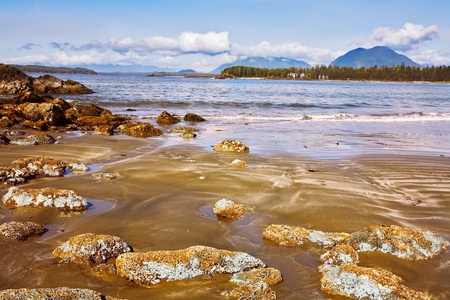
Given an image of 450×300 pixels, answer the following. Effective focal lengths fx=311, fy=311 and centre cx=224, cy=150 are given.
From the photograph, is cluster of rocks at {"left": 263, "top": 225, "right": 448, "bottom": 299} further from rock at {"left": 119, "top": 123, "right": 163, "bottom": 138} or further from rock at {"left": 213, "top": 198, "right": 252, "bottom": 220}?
rock at {"left": 119, "top": 123, "right": 163, "bottom": 138}

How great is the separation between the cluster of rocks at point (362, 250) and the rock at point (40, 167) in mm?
5001

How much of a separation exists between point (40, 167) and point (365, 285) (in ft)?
22.1

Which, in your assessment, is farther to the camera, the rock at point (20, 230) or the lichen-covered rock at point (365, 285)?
the rock at point (20, 230)

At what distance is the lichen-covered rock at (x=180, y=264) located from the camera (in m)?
3.28

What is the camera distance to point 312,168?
814cm

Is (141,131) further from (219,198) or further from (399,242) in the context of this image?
(399,242)

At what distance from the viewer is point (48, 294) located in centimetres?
258

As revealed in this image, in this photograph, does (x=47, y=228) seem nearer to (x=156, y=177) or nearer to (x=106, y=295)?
(x=106, y=295)

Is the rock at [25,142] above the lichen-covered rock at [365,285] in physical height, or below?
above

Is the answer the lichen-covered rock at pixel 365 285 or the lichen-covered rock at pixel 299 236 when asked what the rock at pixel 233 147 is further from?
the lichen-covered rock at pixel 365 285

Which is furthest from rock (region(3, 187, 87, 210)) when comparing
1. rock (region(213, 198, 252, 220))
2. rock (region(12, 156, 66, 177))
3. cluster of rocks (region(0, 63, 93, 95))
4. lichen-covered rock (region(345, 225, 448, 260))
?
cluster of rocks (region(0, 63, 93, 95))

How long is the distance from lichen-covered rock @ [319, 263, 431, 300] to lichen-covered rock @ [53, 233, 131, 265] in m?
2.42

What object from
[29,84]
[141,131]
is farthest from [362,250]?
[29,84]

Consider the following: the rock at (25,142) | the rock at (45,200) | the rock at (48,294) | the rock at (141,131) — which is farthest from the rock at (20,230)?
the rock at (141,131)
